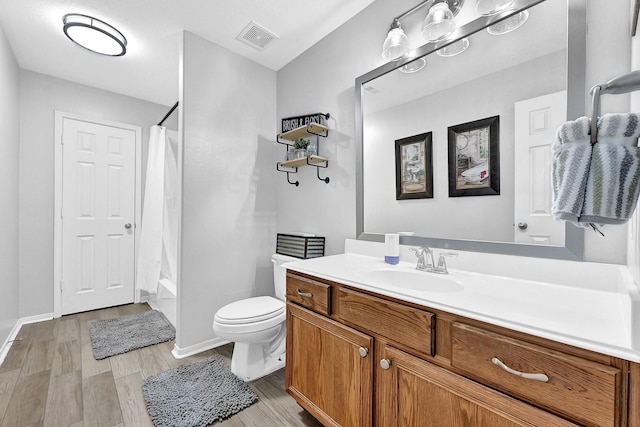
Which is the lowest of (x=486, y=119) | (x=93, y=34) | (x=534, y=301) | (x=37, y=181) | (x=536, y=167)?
(x=534, y=301)

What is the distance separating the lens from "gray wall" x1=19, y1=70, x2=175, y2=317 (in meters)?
2.56

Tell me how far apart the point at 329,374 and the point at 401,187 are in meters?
1.02

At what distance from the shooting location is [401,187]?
153cm

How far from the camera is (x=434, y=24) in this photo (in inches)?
51.1

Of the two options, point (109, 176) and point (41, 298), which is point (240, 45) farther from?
point (41, 298)

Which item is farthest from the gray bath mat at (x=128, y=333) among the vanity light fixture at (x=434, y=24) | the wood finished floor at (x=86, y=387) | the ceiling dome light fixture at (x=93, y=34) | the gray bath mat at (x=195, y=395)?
the vanity light fixture at (x=434, y=24)

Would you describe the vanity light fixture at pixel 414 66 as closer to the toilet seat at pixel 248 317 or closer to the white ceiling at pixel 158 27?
the white ceiling at pixel 158 27

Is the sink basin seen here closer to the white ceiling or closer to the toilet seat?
the toilet seat

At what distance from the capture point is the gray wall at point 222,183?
6.63 ft

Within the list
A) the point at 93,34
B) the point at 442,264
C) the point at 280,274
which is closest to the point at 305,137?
the point at 280,274

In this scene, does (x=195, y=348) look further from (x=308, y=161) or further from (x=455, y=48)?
(x=455, y=48)

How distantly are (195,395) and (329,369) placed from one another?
93 cm

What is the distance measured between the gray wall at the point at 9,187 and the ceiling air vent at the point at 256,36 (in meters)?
1.71

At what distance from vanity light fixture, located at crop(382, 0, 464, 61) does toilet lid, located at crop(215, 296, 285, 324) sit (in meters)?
1.74
